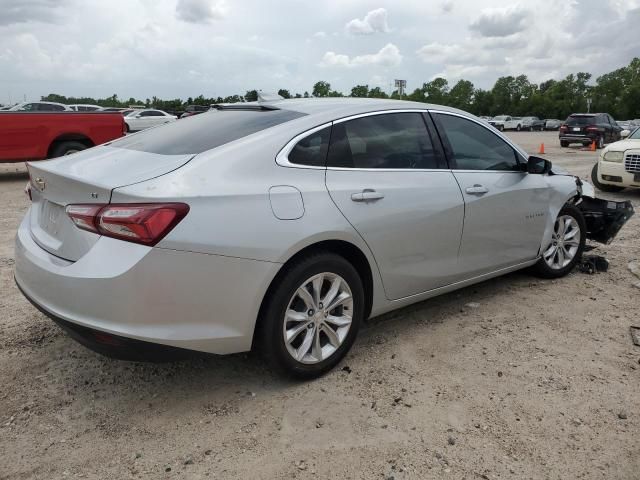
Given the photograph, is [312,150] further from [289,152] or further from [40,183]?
[40,183]

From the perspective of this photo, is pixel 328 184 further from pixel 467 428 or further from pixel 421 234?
pixel 467 428

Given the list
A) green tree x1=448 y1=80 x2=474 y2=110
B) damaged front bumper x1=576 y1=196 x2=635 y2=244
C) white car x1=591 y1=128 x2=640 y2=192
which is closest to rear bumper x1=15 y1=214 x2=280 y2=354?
damaged front bumper x1=576 y1=196 x2=635 y2=244

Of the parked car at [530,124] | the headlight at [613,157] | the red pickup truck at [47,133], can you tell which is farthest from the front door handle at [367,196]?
the parked car at [530,124]

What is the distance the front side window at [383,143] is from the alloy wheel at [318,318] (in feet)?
2.31

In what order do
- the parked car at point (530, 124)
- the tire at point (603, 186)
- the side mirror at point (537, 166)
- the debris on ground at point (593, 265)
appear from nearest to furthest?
the side mirror at point (537, 166) < the debris on ground at point (593, 265) < the tire at point (603, 186) < the parked car at point (530, 124)

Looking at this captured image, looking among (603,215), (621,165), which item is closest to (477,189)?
(603,215)

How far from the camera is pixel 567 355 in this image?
11.3 feet

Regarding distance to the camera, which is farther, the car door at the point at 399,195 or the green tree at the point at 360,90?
the green tree at the point at 360,90

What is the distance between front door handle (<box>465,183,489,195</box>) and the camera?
149 inches

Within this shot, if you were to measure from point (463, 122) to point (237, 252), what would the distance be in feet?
7.41

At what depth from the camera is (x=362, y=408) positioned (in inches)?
112

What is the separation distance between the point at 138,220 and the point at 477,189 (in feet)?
7.96

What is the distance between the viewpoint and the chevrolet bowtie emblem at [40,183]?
298 cm

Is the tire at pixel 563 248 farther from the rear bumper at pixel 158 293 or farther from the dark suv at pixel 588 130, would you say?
the dark suv at pixel 588 130
